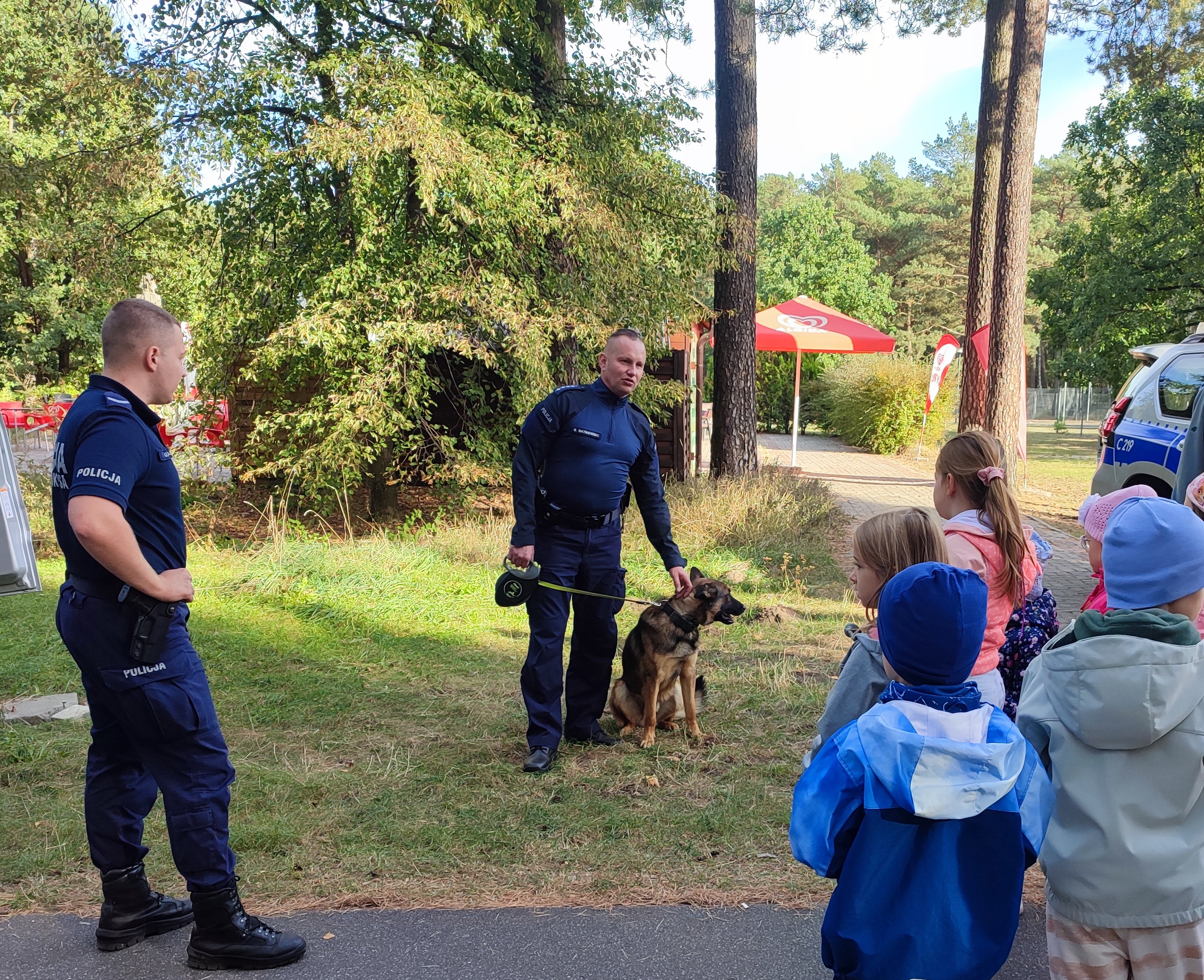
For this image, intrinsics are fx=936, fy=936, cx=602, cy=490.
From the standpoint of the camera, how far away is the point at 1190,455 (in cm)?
463

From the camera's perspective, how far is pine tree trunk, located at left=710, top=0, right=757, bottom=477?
12.8m

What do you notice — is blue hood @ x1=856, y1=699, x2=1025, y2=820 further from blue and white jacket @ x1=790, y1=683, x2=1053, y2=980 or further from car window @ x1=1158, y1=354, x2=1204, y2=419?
car window @ x1=1158, y1=354, x2=1204, y2=419

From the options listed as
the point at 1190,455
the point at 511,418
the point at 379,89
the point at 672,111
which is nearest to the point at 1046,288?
the point at 672,111

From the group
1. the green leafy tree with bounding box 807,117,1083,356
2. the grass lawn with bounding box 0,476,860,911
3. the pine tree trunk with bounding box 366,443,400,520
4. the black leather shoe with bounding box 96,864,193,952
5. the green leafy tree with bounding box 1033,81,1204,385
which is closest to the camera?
the black leather shoe with bounding box 96,864,193,952

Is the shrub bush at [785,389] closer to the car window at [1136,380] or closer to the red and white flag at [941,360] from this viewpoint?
the red and white flag at [941,360]

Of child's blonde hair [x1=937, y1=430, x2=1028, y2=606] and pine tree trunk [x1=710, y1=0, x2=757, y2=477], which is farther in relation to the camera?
pine tree trunk [x1=710, y1=0, x2=757, y2=477]

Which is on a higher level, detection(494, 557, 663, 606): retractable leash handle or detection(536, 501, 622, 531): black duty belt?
detection(536, 501, 622, 531): black duty belt

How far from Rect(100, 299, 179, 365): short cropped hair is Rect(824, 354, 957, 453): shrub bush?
23.5 metres

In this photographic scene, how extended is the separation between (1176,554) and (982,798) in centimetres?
84

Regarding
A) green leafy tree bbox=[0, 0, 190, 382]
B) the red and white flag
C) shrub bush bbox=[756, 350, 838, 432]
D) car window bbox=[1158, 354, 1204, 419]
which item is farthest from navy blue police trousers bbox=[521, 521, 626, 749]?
shrub bush bbox=[756, 350, 838, 432]

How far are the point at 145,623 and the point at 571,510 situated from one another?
2344mm

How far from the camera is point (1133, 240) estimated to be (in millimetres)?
22984

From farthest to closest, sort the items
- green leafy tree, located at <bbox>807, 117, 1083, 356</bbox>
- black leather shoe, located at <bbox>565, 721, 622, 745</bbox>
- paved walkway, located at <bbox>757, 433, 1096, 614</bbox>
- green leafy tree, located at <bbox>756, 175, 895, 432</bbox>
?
green leafy tree, located at <bbox>807, 117, 1083, 356</bbox> < green leafy tree, located at <bbox>756, 175, 895, 432</bbox> < paved walkway, located at <bbox>757, 433, 1096, 614</bbox> < black leather shoe, located at <bbox>565, 721, 622, 745</bbox>

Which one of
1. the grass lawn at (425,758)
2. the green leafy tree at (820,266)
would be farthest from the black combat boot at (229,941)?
the green leafy tree at (820,266)
